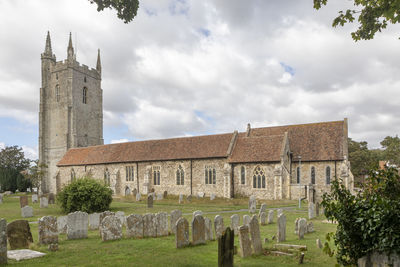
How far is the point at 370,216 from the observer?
583 cm

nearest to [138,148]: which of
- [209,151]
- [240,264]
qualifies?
[209,151]

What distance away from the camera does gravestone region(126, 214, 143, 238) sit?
39.4ft

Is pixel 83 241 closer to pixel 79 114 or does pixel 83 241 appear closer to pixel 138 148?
pixel 138 148

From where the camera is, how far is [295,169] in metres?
30.3

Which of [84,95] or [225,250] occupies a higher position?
[84,95]

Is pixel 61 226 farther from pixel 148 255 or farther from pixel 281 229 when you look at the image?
pixel 281 229

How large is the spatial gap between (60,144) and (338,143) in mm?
41273

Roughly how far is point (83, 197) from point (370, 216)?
17.4 meters

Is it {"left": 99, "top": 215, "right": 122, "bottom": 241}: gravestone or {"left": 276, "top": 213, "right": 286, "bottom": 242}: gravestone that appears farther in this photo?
{"left": 99, "top": 215, "right": 122, "bottom": 241}: gravestone

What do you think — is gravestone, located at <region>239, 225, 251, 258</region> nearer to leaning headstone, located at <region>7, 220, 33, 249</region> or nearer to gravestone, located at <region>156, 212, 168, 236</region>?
gravestone, located at <region>156, 212, 168, 236</region>

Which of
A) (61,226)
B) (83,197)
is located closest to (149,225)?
(61,226)

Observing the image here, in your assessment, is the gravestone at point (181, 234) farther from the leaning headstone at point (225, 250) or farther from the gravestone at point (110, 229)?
the leaning headstone at point (225, 250)

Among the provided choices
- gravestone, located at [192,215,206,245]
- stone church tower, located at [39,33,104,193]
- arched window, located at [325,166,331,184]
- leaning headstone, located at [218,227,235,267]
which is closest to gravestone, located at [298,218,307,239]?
gravestone, located at [192,215,206,245]

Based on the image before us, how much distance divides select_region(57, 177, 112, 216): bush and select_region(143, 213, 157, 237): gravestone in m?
8.58
